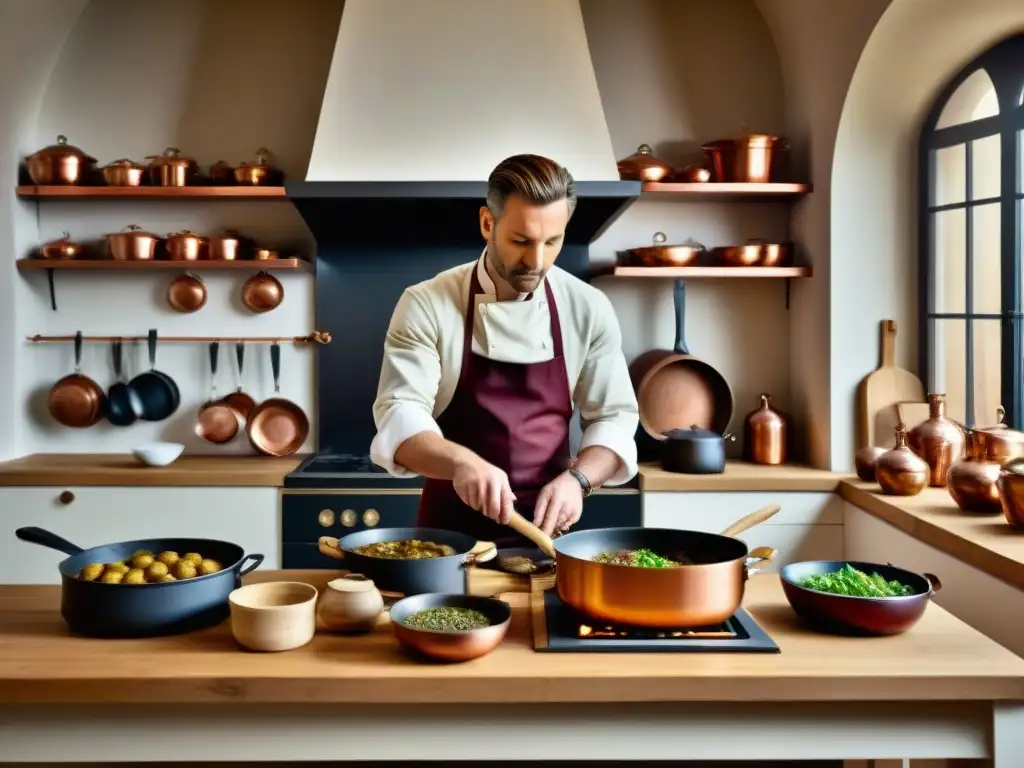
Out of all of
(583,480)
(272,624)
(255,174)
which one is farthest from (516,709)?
(255,174)

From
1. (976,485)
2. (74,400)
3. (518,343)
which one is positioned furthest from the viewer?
(74,400)

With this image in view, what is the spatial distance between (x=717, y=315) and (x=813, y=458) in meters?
0.70

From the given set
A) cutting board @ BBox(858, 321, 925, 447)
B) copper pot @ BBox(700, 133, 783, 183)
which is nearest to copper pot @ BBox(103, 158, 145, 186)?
copper pot @ BBox(700, 133, 783, 183)

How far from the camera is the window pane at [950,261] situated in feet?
10.8

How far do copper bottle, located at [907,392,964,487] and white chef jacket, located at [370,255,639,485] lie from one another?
51.7 inches

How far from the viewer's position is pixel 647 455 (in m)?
3.78

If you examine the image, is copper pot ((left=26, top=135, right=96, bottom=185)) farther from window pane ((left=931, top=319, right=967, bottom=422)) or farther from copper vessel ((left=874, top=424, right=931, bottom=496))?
window pane ((left=931, top=319, right=967, bottom=422))

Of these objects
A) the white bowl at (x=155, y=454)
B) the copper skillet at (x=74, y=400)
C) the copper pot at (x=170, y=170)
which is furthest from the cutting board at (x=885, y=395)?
the copper skillet at (x=74, y=400)

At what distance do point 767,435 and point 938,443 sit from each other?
69 centimetres

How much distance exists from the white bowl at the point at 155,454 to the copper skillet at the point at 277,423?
349mm

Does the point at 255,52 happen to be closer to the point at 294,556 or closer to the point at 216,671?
the point at 294,556

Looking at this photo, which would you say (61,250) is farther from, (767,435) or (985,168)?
(985,168)

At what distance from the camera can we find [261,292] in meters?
3.80

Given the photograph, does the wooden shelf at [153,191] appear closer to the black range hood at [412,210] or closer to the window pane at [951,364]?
the black range hood at [412,210]
